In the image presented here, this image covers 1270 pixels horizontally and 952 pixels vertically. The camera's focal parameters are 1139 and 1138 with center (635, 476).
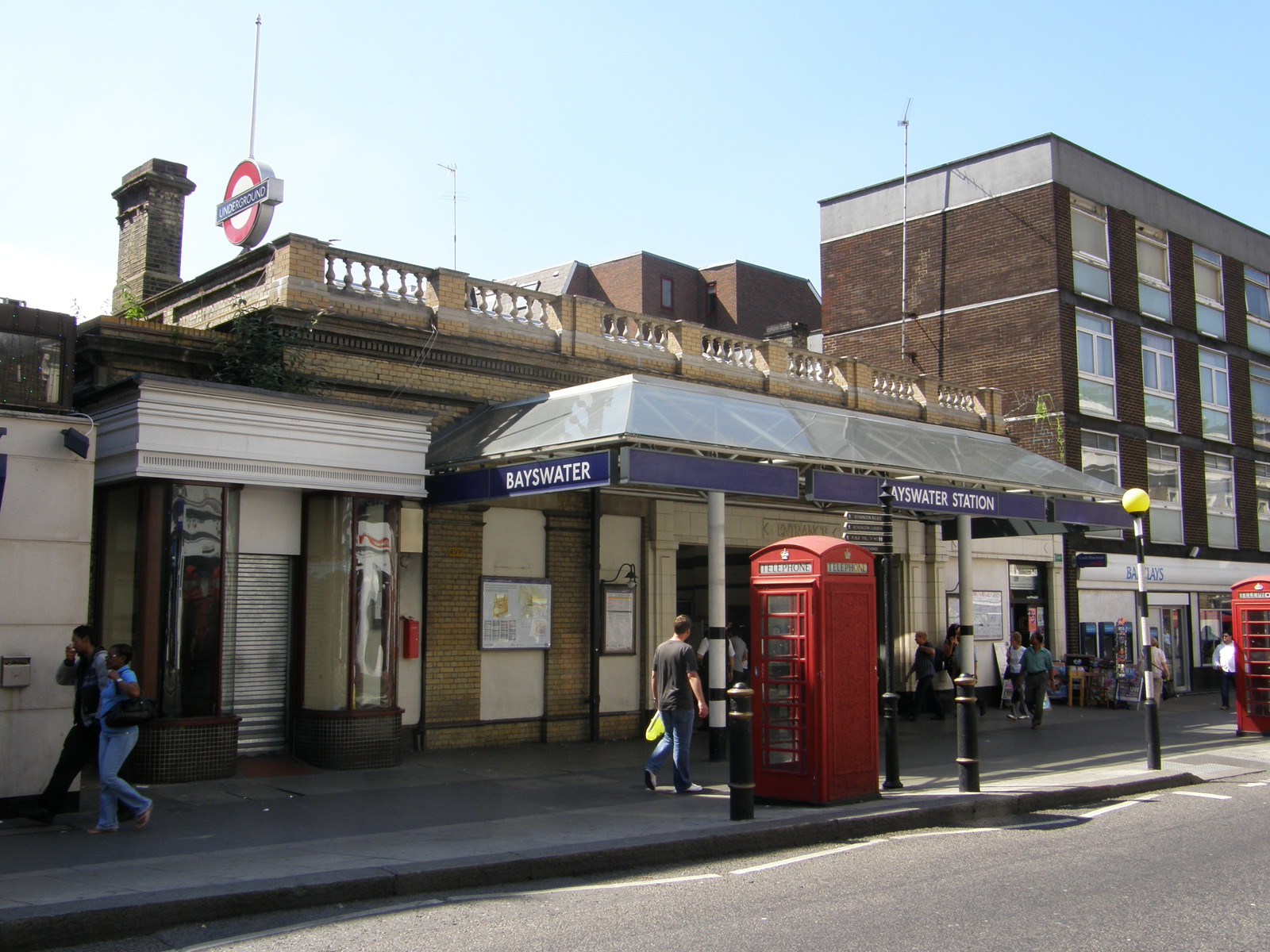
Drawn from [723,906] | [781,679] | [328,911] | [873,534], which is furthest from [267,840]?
[873,534]

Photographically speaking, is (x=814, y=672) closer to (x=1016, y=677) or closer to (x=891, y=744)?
(x=891, y=744)

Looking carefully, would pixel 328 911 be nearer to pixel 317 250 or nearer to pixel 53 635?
pixel 53 635

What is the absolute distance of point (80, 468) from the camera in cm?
1055

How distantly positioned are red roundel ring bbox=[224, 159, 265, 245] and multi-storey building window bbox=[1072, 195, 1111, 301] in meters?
19.4

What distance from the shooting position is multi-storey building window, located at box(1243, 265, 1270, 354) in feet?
109

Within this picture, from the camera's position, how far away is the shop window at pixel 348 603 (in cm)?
1314

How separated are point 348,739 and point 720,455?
5525mm

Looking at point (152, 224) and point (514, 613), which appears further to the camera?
point (152, 224)

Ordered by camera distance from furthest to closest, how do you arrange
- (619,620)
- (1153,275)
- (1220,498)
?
(1220,498), (1153,275), (619,620)

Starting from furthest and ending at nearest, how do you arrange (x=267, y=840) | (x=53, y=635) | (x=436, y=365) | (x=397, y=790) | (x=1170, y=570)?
(x=1170, y=570) < (x=436, y=365) < (x=397, y=790) < (x=53, y=635) < (x=267, y=840)

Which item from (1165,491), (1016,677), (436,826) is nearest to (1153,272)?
(1165,491)

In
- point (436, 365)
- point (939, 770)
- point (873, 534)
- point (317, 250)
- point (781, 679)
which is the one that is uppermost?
point (317, 250)

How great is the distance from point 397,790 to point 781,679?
4.13 m

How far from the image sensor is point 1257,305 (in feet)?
110
